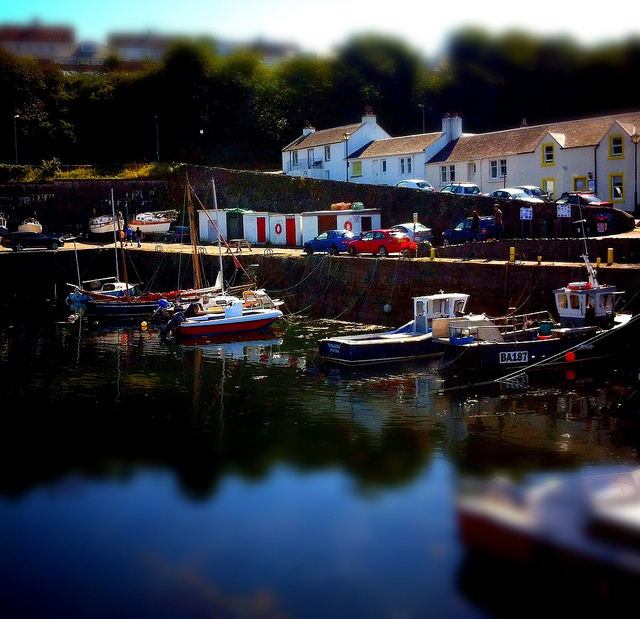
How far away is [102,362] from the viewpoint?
28.5m

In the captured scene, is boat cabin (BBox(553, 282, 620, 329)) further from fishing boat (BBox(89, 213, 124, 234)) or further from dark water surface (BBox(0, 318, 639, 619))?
fishing boat (BBox(89, 213, 124, 234))

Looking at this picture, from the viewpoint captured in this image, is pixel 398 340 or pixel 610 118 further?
pixel 610 118

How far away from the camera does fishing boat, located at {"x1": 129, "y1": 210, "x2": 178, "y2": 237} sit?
53.0 meters

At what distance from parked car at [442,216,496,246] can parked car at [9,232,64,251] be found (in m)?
25.8

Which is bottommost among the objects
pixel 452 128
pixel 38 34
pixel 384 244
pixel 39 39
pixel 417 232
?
pixel 384 244

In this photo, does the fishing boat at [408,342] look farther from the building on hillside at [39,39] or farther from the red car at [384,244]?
the building on hillside at [39,39]

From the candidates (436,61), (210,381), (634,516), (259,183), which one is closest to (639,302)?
(210,381)

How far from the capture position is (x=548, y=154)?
4272 centimetres

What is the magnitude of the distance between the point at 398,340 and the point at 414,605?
15.1m

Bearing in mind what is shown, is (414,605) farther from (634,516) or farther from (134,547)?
(134,547)

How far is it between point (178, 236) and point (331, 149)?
38.5 feet

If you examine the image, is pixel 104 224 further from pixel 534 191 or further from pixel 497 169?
pixel 534 191

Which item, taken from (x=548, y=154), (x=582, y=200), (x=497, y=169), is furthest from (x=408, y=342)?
(x=497, y=169)

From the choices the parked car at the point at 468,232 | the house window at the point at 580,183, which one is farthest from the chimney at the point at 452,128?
the parked car at the point at 468,232
